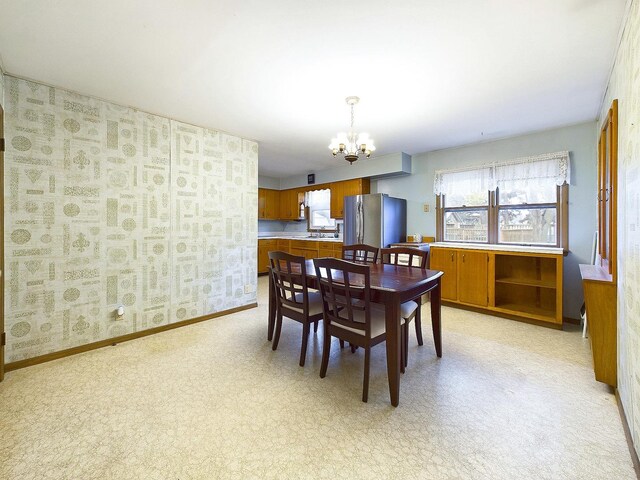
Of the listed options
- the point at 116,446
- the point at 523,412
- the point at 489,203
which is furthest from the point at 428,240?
the point at 116,446

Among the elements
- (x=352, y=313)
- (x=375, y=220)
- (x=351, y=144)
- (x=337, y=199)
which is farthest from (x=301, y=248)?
(x=352, y=313)

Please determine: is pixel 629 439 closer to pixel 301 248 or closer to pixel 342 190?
pixel 342 190

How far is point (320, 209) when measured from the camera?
21.7 feet

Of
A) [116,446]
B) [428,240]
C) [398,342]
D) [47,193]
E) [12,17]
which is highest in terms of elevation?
[12,17]

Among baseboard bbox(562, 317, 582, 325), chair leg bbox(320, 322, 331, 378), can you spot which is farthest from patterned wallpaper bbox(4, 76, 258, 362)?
baseboard bbox(562, 317, 582, 325)

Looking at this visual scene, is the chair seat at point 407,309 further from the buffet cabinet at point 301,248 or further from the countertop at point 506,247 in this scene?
the buffet cabinet at point 301,248

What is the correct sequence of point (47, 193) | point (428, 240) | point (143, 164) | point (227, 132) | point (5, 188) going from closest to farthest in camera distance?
point (5, 188)
point (47, 193)
point (143, 164)
point (227, 132)
point (428, 240)

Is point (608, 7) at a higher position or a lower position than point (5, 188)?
higher

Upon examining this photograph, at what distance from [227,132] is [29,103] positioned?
71.4 inches

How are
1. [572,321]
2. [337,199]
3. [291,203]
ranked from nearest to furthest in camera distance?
1. [572,321]
2. [337,199]
3. [291,203]

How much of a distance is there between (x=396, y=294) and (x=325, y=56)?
1.75 m

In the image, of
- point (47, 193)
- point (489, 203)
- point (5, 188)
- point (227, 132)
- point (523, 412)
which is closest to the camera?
point (523, 412)

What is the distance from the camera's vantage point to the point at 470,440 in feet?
5.20

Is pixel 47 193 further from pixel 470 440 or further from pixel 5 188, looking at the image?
pixel 470 440
